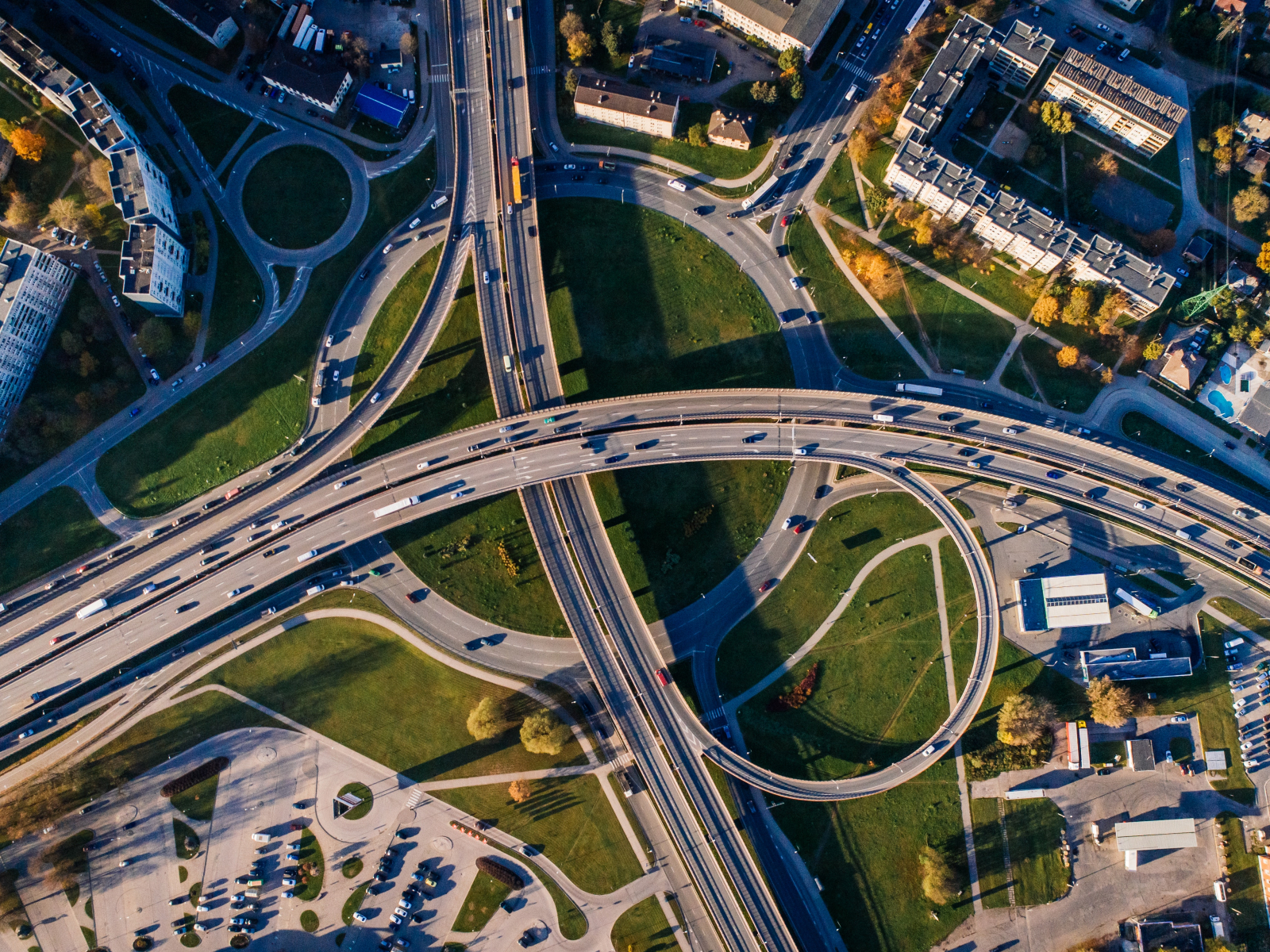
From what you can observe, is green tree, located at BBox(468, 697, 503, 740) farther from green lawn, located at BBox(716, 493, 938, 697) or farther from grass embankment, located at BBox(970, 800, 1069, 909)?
grass embankment, located at BBox(970, 800, 1069, 909)

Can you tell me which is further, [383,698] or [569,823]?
[383,698]

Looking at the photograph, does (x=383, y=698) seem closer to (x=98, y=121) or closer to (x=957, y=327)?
(x=98, y=121)

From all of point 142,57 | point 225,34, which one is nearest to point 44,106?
point 142,57

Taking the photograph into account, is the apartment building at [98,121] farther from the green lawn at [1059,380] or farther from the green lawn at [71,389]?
the green lawn at [1059,380]

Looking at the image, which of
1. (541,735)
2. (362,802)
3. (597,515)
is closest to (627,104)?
(597,515)

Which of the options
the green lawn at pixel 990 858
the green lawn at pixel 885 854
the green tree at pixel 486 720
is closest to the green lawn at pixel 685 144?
the green tree at pixel 486 720

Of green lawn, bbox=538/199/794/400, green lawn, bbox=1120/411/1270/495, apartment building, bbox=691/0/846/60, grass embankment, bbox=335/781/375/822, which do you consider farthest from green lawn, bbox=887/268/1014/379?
grass embankment, bbox=335/781/375/822

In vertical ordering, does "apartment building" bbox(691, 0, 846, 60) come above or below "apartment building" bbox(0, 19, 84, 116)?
above
